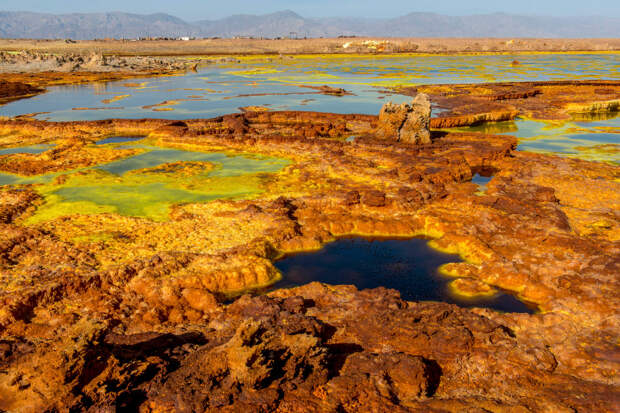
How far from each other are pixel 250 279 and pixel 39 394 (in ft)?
14.4

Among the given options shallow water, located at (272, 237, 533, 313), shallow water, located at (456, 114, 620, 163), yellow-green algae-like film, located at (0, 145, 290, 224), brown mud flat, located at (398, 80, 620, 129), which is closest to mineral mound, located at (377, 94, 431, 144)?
shallow water, located at (456, 114, 620, 163)

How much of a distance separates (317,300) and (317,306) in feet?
0.60

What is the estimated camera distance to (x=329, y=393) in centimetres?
498

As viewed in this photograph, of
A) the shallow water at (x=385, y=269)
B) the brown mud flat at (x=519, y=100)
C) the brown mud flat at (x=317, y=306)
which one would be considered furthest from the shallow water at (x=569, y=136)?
the shallow water at (x=385, y=269)

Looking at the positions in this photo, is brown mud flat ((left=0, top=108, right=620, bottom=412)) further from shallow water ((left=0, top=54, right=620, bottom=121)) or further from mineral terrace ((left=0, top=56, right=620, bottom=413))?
shallow water ((left=0, top=54, right=620, bottom=121))

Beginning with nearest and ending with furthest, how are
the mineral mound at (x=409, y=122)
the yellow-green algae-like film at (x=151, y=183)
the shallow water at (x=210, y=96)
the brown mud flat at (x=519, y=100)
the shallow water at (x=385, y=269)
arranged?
the shallow water at (x=385, y=269), the yellow-green algae-like film at (x=151, y=183), the mineral mound at (x=409, y=122), the brown mud flat at (x=519, y=100), the shallow water at (x=210, y=96)

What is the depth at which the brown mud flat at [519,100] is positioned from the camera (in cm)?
2509

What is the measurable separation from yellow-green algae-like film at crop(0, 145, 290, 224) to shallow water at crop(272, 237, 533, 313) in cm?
397

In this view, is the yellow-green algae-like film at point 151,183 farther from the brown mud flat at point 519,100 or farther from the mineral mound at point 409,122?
the brown mud flat at point 519,100

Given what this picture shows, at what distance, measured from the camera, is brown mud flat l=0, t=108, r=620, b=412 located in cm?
486

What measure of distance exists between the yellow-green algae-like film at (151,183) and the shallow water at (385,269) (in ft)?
13.0

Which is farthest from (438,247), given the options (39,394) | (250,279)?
(39,394)

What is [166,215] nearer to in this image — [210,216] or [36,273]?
[210,216]

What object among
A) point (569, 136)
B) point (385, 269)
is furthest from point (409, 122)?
point (385, 269)
